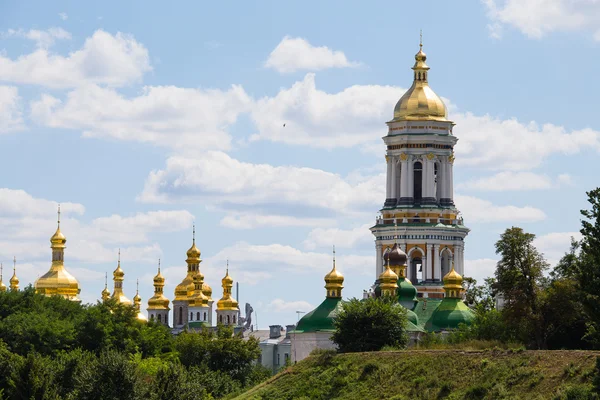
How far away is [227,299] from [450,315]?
49.8m

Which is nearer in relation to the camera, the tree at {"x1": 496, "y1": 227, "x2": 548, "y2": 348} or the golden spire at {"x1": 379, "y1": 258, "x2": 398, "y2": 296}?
the tree at {"x1": 496, "y1": 227, "x2": 548, "y2": 348}

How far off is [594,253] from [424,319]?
1646 inches

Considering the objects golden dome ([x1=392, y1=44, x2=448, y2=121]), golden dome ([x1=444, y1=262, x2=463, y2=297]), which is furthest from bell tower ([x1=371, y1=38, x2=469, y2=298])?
golden dome ([x1=444, y1=262, x2=463, y2=297])

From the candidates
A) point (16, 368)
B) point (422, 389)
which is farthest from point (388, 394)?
point (16, 368)

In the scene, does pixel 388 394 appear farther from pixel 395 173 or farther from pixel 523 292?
pixel 395 173

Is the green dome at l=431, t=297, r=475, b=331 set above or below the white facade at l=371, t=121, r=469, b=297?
below

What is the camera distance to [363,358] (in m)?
84.4

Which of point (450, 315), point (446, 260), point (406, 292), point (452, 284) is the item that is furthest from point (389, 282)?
point (446, 260)

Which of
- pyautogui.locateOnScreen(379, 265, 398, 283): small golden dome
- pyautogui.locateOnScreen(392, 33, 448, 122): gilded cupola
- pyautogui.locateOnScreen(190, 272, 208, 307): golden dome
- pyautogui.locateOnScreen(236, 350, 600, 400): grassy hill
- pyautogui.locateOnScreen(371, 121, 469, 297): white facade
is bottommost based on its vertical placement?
pyautogui.locateOnScreen(236, 350, 600, 400): grassy hill

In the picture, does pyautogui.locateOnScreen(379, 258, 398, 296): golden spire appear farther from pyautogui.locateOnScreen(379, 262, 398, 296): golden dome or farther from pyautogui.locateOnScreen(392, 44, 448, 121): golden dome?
pyautogui.locateOnScreen(392, 44, 448, 121): golden dome

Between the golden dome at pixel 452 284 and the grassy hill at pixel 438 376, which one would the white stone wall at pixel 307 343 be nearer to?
the golden dome at pixel 452 284

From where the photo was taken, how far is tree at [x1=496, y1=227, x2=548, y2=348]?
282ft

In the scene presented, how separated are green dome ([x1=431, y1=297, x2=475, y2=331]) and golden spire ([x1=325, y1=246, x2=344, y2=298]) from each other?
21.4 feet

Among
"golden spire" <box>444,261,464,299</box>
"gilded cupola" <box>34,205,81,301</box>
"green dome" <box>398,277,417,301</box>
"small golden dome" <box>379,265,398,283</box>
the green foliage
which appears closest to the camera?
the green foliage
